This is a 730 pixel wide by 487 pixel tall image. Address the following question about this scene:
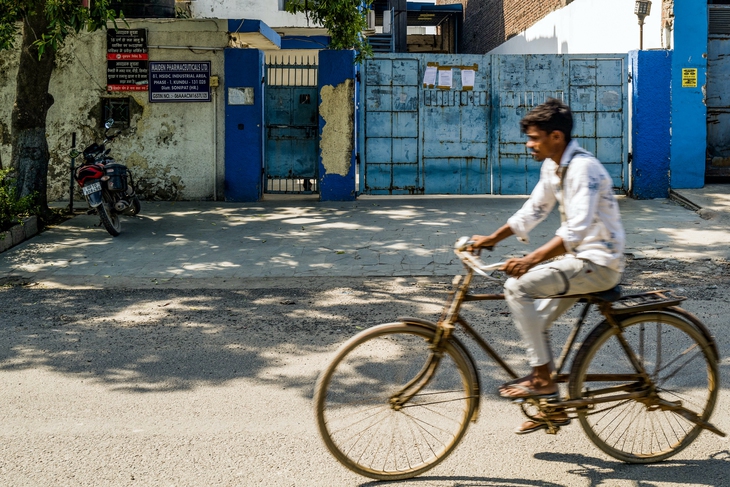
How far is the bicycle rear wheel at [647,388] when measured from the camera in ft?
12.6

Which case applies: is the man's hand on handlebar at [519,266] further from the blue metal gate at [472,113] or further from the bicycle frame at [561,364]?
the blue metal gate at [472,113]

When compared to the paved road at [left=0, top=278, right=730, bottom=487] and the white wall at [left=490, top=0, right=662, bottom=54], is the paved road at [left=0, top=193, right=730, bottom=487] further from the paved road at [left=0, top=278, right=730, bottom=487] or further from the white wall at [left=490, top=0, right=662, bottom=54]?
the white wall at [left=490, top=0, right=662, bottom=54]

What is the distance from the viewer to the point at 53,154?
13.3 metres

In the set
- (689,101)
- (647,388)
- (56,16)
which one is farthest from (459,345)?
(689,101)

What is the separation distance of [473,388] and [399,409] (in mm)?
347

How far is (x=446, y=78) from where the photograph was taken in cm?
1311

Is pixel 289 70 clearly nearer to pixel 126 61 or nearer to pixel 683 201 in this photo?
pixel 126 61

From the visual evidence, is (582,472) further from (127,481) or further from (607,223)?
(127,481)

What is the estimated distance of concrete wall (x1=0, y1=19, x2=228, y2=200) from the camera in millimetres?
13109

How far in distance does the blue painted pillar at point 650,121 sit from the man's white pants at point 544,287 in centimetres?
980

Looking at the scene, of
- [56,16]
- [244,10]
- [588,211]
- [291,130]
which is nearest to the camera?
[588,211]

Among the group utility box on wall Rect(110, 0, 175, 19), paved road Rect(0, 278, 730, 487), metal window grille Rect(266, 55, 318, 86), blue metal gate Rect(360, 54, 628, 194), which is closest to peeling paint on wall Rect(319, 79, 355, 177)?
blue metal gate Rect(360, 54, 628, 194)

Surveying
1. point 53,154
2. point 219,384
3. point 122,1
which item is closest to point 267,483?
point 219,384

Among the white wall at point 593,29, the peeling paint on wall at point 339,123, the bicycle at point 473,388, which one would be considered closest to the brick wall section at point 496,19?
the white wall at point 593,29
